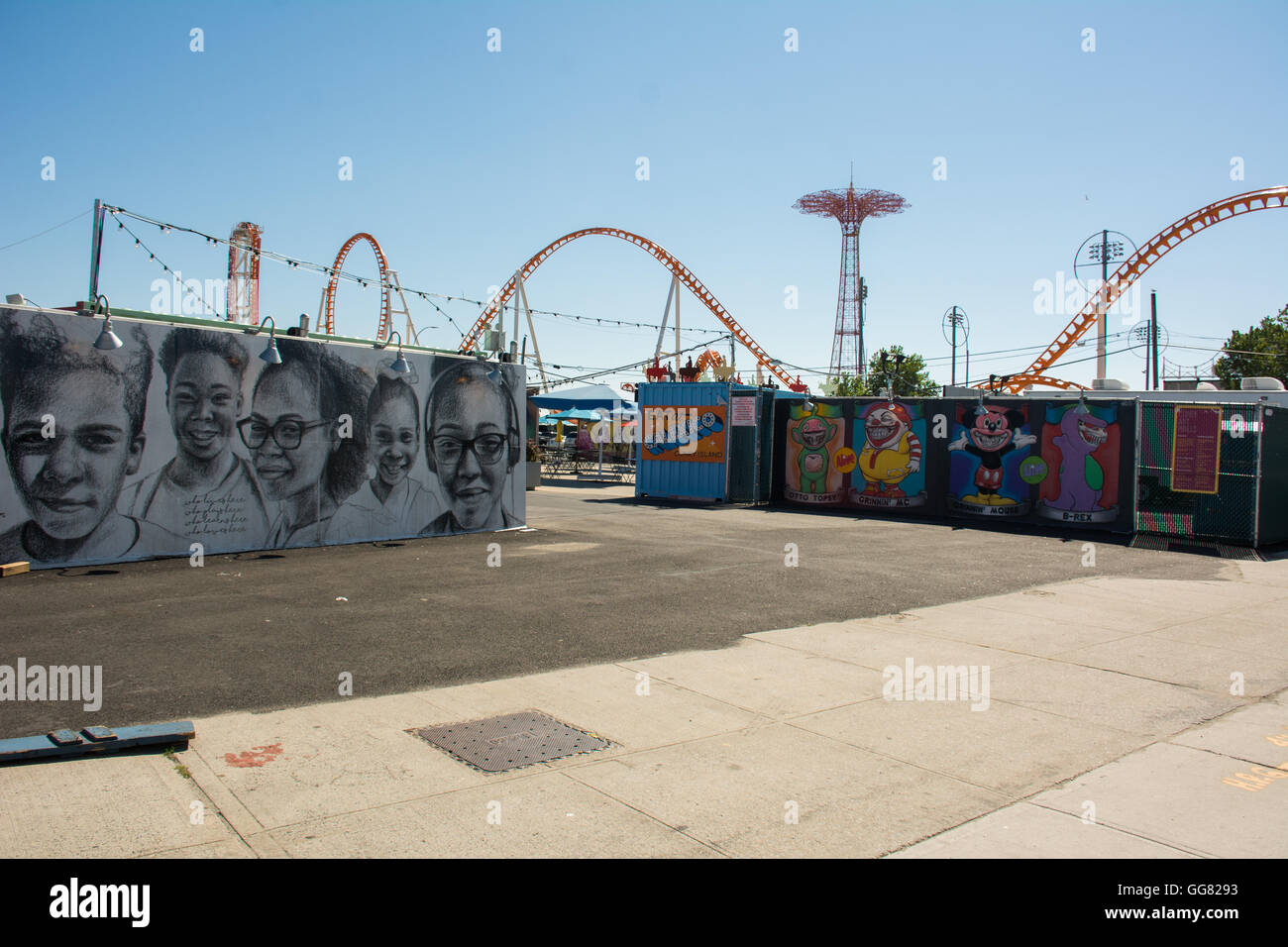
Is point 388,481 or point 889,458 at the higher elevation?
point 889,458

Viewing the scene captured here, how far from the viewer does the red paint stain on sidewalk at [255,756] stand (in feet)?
16.2

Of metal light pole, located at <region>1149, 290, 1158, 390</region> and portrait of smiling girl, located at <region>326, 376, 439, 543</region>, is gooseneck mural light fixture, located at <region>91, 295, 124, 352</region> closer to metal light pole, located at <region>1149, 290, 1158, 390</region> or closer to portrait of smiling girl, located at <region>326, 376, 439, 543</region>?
portrait of smiling girl, located at <region>326, 376, 439, 543</region>

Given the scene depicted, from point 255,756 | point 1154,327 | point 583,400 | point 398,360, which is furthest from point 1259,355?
point 255,756

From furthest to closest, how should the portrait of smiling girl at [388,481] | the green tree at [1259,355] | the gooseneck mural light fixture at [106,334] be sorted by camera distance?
the green tree at [1259,355] → the portrait of smiling girl at [388,481] → the gooseneck mural light fixture at [106,334]

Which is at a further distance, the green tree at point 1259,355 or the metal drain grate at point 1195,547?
the green tree at point 1259,355

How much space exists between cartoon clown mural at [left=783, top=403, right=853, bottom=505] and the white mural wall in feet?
29.5

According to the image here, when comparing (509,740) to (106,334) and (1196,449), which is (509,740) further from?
(1196,449)

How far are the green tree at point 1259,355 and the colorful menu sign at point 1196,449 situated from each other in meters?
43.5

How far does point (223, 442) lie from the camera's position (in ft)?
40.6

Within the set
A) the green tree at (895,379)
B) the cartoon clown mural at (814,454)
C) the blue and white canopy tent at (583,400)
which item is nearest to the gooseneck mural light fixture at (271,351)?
the cartoon clown mural at (814,454)

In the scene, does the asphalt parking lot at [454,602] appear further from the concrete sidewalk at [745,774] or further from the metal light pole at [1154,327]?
the metal light pole at [1154,327]

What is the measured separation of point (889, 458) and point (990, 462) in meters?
2.34
